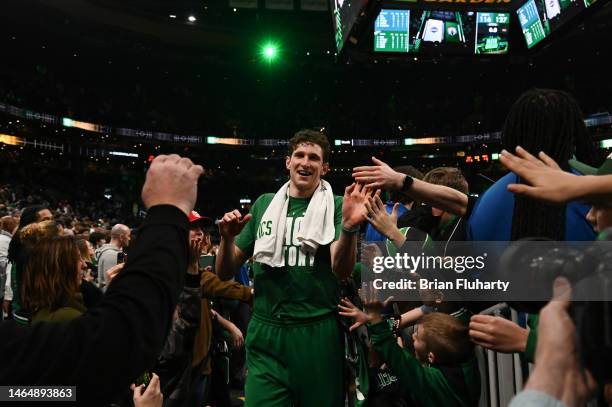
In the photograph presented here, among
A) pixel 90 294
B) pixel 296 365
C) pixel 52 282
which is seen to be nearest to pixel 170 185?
pixel 52 282

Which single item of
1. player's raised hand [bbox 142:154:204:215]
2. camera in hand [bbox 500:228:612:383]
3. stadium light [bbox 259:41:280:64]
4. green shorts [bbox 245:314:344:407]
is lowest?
green shorts [bbox 245:314:344:407]

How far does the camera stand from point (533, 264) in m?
0.98

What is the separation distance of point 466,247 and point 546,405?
1.32m

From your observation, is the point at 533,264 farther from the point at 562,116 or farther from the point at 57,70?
the point at 57,70

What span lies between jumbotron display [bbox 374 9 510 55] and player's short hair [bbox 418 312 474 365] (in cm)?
350

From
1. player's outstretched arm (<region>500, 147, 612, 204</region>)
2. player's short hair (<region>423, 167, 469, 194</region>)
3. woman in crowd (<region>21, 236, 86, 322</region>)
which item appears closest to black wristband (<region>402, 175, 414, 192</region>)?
player's short hair (<region>423, 167, 469, 194</region>)

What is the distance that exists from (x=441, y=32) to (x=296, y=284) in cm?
352

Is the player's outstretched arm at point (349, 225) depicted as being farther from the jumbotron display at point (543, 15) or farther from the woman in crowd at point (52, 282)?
the jumbotron display at point (543, 15)

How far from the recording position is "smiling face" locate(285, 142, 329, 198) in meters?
3.14

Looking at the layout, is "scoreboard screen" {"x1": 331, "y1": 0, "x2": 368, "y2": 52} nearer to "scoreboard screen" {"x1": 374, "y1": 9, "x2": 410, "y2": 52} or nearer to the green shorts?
"scoreboard screen" {"x1": 374, "y1": 9, "x2": 410, "y2": 52}

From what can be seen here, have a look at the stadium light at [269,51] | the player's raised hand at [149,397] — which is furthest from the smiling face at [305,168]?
the stadium light at [269,51]

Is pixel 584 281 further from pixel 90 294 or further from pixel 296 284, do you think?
pixel 90 294

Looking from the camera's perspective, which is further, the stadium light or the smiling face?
the stadium light

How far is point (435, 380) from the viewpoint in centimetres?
228
